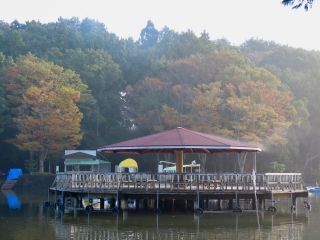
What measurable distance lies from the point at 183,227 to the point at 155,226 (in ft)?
3.42

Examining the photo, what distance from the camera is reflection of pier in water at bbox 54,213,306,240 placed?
19906mm

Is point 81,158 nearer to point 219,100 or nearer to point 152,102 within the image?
point 152,102

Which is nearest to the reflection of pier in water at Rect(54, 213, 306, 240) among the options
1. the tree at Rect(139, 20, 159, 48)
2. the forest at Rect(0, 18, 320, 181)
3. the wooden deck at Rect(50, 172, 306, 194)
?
the wooden deck at Rect(50, 172, 306, 194)

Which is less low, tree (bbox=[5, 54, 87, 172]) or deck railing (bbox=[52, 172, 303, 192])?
tree (bbox=[5, 54, 87, 172])

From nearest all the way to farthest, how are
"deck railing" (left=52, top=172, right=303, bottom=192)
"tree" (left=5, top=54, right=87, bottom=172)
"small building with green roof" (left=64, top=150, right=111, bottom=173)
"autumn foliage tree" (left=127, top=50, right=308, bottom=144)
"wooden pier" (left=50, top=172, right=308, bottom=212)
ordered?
"wooden pier" (left=50, top=172, right=308, bottom=212) < "deck railing" (left=52, top=172, right=303, bottom=192) < "autumn foliage tree" (left=127, top=50, right=308, bottom=144) < "small building with green roof" (left=64, top=150, right=111, bottom=173) < "tree" (left=5, top=54, right=87, bottom=172)

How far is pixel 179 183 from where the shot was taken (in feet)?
86.9

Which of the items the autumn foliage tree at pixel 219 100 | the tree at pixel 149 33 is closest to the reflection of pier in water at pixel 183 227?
the autumn foliage tree at pixel 219 100

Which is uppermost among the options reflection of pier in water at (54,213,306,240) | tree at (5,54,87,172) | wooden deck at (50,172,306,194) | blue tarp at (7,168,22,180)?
tree at (5,54,87,172)

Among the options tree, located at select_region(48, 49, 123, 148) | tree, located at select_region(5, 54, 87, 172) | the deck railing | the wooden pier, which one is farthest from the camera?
tree, located at select_region(48, 49, 123, 148)

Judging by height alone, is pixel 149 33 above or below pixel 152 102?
above

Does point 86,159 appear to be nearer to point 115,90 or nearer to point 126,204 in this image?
point 115,90

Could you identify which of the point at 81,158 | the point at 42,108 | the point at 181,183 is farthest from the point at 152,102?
the point at 181,183

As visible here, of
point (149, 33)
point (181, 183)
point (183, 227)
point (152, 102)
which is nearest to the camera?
point (183, 227)

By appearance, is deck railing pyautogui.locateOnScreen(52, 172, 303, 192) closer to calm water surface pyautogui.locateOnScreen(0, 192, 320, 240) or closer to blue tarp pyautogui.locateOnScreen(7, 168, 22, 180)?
calm water surface pyautogui.locateOnScreen(0, 192, 320, 240)
